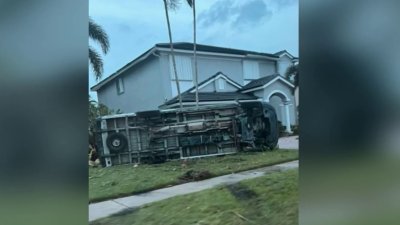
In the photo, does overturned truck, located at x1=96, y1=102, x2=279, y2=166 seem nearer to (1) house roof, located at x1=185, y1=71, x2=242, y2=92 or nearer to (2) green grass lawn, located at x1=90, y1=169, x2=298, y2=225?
(1) house roof, located at x1=185, y1=71, x2=242, y2=92

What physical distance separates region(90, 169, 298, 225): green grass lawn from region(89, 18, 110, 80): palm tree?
0.93m

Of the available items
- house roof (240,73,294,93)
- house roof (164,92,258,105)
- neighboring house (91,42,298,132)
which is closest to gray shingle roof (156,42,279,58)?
neighboring house (91,42,298,132)

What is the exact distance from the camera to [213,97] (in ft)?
8.64

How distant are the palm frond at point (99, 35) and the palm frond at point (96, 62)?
0.19 feet

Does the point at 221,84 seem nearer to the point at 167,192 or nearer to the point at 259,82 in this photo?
the point at 259,82

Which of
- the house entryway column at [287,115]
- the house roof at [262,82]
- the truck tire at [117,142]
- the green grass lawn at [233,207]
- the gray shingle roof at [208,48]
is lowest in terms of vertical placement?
the green grass lawn at [233,207]

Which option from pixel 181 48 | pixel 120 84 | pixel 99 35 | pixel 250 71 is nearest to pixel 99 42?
pixel 99 35

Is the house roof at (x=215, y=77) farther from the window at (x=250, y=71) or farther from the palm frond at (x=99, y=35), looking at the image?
the palm frond at (x=99, y=35)

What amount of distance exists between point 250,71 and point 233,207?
95 cm

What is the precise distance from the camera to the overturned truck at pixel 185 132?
2.45m

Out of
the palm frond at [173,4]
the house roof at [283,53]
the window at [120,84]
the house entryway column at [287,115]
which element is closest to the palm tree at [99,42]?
the window at [120,84]

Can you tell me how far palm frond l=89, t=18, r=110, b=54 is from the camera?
2328 millimetres
